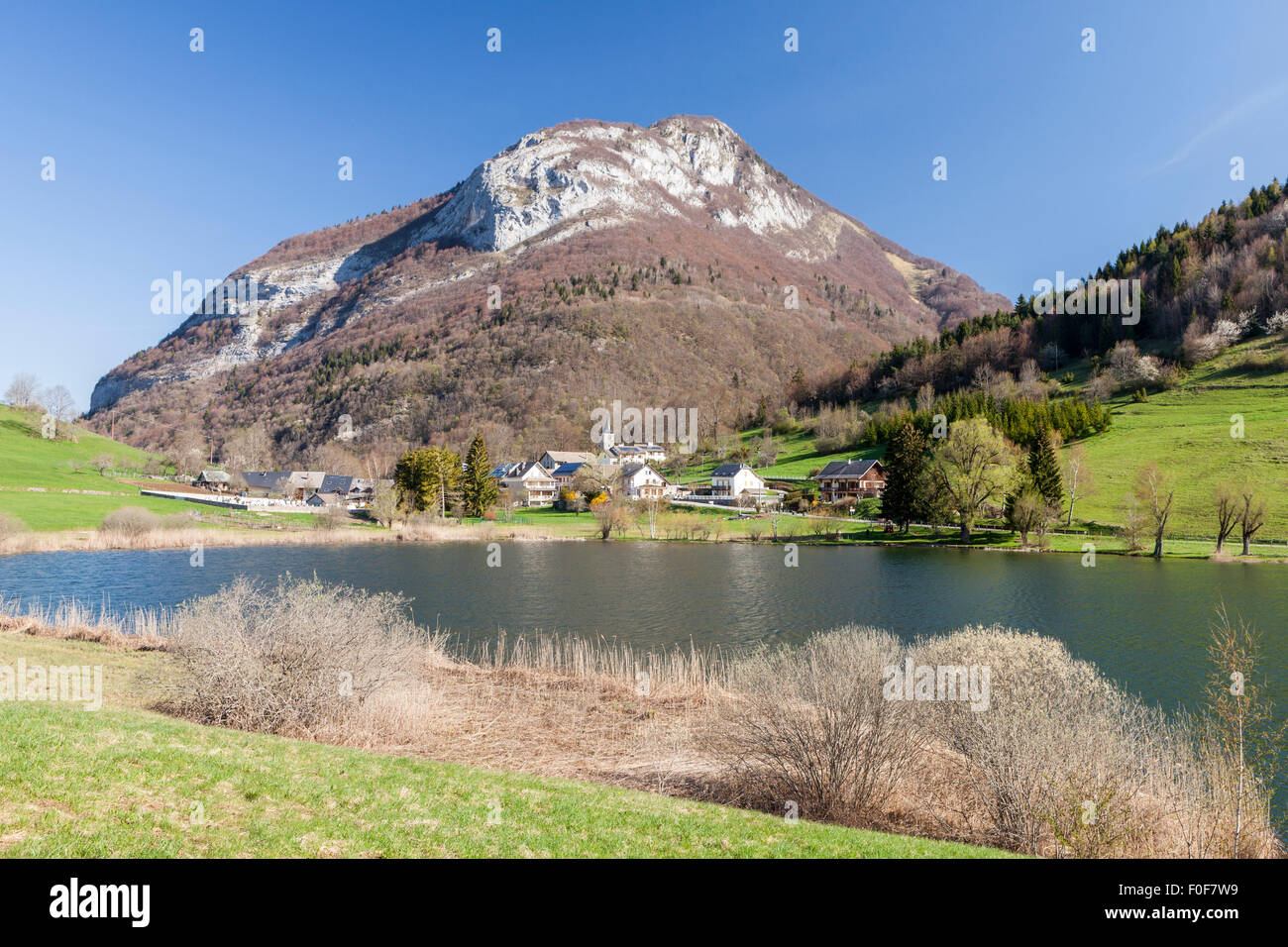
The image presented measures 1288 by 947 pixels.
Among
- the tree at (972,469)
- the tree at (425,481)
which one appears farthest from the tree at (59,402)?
the tree at (972,469)

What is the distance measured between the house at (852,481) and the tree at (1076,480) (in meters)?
24.4

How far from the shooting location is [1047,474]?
215 ft

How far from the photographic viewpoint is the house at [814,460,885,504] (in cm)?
9244

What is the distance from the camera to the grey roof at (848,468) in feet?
305

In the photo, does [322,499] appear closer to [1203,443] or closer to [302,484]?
[302,484]

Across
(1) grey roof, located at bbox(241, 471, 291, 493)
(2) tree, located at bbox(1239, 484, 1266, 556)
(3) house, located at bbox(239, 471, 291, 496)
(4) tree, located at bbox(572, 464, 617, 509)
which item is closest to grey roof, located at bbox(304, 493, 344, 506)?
(1) grey roof, located at bbox(241, 471, 291, 493)

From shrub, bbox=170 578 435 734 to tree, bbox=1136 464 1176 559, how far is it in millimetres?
62963

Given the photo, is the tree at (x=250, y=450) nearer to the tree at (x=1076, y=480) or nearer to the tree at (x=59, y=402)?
the tree at (x=59, y=402)

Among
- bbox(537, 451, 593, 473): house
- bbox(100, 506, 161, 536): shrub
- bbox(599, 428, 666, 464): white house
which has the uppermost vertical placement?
bbox(599, 428, 666, 464): white house

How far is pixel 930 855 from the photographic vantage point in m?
8.49

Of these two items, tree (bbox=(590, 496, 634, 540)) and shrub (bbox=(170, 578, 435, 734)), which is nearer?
shrub (bbox=(170, 578, 435, 734))

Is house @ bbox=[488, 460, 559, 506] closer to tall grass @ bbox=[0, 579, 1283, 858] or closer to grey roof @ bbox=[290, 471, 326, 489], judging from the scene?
grey roof @ bbox=[290, 471, 326, 489]

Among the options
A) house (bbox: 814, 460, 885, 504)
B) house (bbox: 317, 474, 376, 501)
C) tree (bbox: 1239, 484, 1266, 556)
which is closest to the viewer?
tree (bbox: 1239, 484, 1266, 556)
